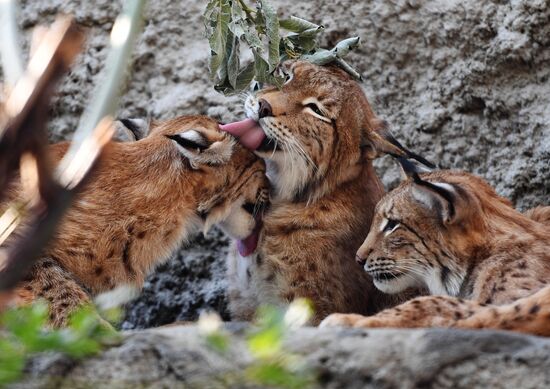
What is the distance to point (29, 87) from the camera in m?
2.35

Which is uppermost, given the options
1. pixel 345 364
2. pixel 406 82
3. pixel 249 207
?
pixel 345 364

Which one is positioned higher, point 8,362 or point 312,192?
point 8,362

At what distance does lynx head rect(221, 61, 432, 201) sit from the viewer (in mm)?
6419

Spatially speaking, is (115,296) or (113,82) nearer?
(113,82)

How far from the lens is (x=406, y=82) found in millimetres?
7707

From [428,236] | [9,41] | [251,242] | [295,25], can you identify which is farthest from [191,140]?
[9,41]

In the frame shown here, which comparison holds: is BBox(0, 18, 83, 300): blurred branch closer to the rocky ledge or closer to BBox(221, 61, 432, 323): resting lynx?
the rocky ledge

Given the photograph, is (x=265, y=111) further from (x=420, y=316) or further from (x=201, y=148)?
(x=420, y=316)

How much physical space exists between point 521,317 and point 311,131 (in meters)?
2.34

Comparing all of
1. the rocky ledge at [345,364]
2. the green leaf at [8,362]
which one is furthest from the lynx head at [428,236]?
the green leaf at [8,362]

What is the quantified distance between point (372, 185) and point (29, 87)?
4.58 metres

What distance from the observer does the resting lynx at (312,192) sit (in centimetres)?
627

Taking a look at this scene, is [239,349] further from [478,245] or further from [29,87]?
[478,245]

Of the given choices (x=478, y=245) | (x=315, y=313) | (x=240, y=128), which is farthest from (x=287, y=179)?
(x=478, y=245)
